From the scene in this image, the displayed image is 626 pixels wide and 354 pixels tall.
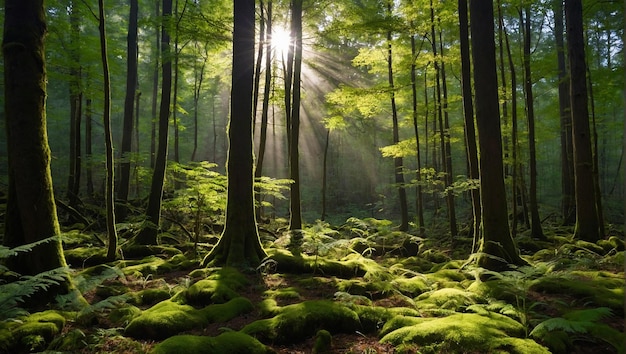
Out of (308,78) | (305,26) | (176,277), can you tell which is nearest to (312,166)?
(308,78)

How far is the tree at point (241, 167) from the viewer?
7.79 m

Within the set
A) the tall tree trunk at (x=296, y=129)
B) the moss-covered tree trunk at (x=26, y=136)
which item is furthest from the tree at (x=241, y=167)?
the moss-covered tree trunk at (x=26, y=136)

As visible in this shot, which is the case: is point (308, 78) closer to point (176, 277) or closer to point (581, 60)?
point (581, 60)

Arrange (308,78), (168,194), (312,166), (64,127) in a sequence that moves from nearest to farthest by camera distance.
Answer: (168,194) < (308,78) < (64,127) < (312,166)

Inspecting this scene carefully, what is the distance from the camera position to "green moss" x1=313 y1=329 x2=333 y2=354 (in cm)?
391

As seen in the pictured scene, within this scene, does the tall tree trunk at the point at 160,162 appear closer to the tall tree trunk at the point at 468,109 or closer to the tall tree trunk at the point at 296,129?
the tall tree trunk at the point at 296,129

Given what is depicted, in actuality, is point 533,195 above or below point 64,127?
below

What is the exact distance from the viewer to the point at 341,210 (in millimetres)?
32188

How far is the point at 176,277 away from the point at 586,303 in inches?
289

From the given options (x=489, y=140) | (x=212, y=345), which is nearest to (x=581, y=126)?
(x=489, y=140)

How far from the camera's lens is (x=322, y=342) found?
13.0 feet

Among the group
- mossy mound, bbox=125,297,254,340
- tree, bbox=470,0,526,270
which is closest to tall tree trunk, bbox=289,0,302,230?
tree, bbox=470,0,526,270

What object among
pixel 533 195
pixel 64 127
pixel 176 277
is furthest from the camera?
pixel 64 127

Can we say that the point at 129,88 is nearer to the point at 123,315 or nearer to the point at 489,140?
the point at 123,315
